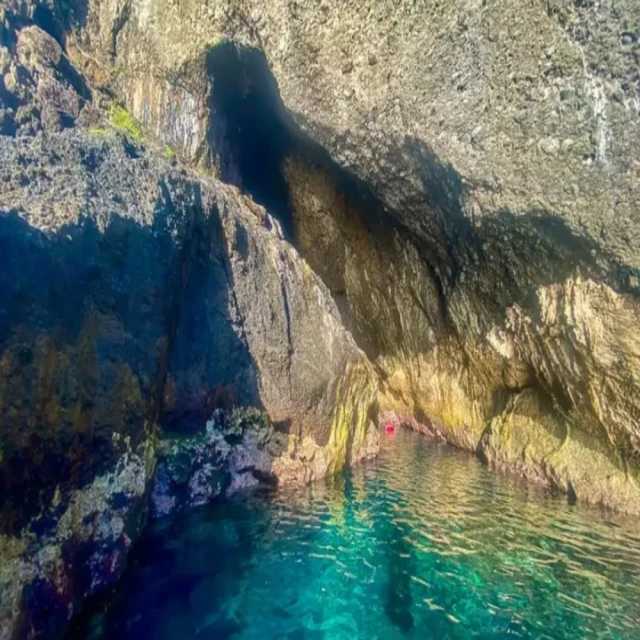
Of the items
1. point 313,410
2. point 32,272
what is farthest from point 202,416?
point 32,272

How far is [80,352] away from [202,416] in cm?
458

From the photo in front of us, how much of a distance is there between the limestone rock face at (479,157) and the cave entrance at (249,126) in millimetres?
138

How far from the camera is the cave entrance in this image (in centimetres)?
1460

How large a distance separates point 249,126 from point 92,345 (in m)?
13.1

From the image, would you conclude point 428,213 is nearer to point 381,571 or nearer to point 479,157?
point 479,157

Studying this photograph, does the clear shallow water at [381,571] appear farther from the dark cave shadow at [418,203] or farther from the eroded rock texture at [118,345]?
the dark cave shadow at [418,203]

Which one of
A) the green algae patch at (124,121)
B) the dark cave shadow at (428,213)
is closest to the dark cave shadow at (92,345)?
the green algae patch at (124,121)

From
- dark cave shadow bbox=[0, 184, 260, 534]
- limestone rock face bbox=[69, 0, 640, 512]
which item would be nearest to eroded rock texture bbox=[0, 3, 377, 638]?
dark cave shadow bbox=[0, 184, 260, 534]

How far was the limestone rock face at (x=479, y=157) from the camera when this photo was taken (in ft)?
30.3

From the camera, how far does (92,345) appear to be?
6777 millimetres

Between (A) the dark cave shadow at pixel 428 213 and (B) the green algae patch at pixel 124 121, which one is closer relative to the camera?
(A) the dark cave shadow at pixel 428 213

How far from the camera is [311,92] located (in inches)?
488

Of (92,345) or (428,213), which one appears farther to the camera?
(428,213)

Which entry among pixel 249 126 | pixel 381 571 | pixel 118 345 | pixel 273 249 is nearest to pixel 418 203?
pixel 273 249
